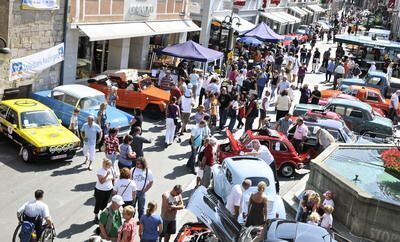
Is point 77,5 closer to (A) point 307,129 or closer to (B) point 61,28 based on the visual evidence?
(B) point 61,28

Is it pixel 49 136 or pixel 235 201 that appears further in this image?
pixel 49 136

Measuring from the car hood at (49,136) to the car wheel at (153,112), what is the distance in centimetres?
521

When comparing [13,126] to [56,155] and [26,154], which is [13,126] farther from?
[56,155]

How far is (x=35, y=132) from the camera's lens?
14.2m

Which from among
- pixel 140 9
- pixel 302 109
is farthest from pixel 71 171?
pixel 140 9

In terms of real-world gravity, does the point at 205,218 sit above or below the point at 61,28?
below

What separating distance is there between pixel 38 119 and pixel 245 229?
790 centimetres

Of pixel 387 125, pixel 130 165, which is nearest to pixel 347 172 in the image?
pixel 130 165

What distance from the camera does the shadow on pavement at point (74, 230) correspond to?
34.1 feet

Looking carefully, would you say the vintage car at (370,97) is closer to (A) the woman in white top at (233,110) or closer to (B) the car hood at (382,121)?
(B) the car hood at (382,121)

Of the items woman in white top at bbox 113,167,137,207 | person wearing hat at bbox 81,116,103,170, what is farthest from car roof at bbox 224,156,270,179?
person wearing hat at bbox 81,116,103,170

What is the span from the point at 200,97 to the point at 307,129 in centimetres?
662

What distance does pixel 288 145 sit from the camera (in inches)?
596

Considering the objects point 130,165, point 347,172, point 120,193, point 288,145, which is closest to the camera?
point 120,193
